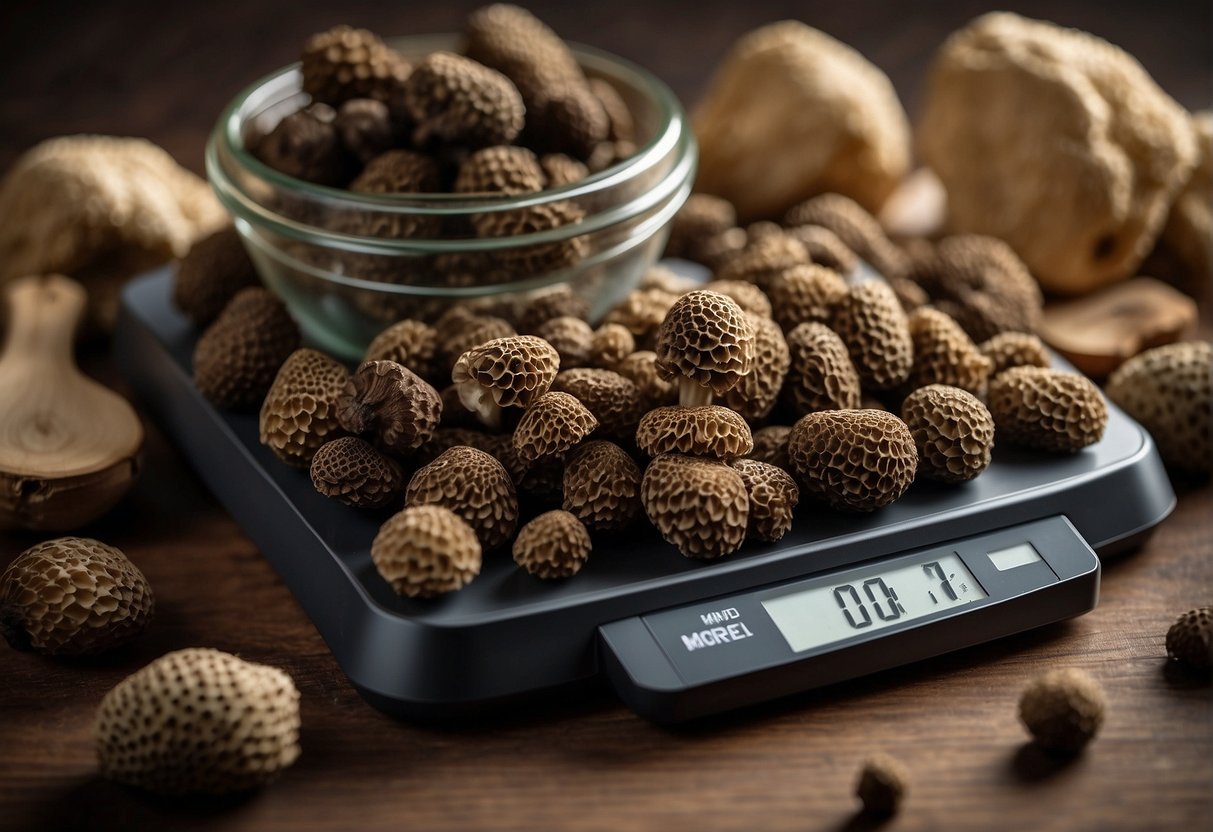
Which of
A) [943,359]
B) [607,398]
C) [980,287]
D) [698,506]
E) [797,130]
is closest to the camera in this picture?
[698,506]

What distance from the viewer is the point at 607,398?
4.07ft

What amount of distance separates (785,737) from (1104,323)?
88 centimetres

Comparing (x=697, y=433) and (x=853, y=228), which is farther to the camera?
(x=853, y=228)

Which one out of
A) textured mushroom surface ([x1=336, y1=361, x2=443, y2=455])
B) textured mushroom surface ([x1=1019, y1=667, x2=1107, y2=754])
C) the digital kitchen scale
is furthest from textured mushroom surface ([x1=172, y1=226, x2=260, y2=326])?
textured mushroom surface ([x1=1019, y1=667, x2=1107, y2=754])

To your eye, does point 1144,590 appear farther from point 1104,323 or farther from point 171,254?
point 171,254

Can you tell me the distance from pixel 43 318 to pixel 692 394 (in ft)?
2.77

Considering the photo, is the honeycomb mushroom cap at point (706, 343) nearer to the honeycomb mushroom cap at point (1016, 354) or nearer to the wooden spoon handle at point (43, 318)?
the honeycomb mushroom cap at point (1016, 354)

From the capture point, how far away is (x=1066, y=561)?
1232mm

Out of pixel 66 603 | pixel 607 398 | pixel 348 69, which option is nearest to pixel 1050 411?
pixel 607 398

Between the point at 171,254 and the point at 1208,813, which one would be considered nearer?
the point at 1208,813

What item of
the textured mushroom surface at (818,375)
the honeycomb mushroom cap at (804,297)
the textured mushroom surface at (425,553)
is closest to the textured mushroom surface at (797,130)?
the honeycomb mushroom cap at (804,297)

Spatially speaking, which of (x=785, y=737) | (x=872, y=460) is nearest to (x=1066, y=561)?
(x=872, y=460)

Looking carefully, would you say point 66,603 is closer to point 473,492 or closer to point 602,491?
point 473,492

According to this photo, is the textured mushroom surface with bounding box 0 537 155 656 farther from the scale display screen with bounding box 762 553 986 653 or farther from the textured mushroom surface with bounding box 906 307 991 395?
the textured mushroom surface with bounding box 906 307 991 395
